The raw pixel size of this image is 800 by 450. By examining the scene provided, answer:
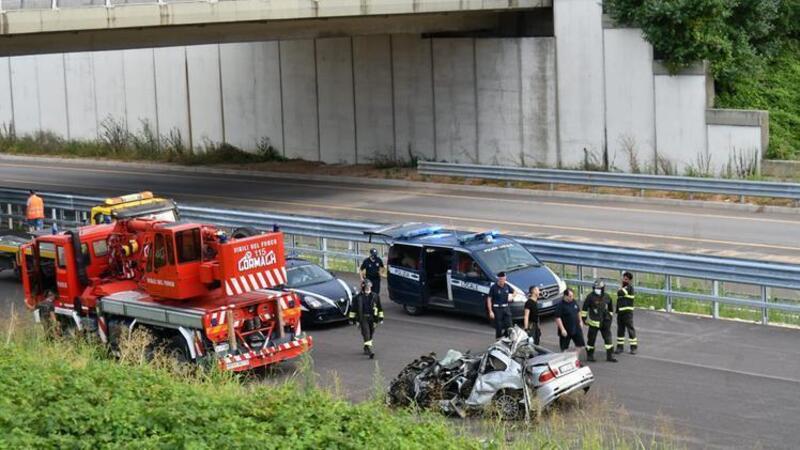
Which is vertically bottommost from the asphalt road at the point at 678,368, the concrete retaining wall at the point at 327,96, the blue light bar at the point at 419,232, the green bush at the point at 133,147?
the asphalt road at the point at 678,368

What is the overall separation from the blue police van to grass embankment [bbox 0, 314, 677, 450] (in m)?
5.15

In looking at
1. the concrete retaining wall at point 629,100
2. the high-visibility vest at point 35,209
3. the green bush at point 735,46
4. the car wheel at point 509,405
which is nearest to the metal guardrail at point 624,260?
the high-visibility vest at point 35,209

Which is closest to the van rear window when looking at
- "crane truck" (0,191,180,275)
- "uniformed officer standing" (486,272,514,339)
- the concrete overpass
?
"uniformed officer standing" (486,272,514,339)

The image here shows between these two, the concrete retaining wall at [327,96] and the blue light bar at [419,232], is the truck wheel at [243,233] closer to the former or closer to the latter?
the blue light bar at [419,232]

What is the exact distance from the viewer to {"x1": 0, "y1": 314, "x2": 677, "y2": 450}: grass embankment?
42.7 feet

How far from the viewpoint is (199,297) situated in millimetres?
19969

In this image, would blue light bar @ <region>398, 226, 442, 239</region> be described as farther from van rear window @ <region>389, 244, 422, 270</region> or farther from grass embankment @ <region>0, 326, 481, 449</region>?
grass embankment @ <region>0, 326, 481, 449</region>

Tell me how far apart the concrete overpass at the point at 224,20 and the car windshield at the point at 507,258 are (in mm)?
12348

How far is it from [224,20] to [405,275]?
11.6 metres

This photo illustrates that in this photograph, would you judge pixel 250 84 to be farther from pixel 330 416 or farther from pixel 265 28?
pixel 330 416

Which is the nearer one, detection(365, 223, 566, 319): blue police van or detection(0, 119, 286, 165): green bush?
detection(365, 223, 566, 319): blue police van

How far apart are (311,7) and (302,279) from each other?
12630mm

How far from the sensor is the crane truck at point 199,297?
62.5 feet

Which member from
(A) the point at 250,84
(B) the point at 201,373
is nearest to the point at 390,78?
(A) the point at 250,84
